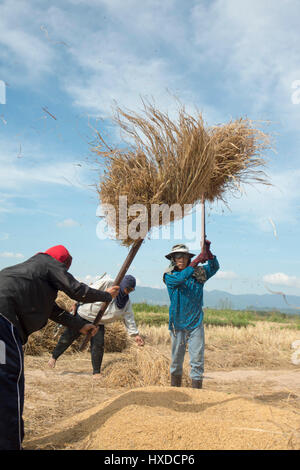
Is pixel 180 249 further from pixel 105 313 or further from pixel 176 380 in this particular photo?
pixel 105 313

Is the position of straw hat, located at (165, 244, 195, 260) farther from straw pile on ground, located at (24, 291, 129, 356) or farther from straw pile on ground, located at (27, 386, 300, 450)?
straw pile on ground, located at (24, 291, 129, 356)

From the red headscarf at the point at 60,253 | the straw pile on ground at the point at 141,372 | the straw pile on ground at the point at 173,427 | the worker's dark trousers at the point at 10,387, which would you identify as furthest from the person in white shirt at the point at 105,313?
the worker's dark trousers at the point at 10,387

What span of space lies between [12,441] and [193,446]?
1137 mm

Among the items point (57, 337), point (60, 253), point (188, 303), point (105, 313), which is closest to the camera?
point (60, 253)

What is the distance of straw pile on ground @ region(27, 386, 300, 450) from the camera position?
2641 mm

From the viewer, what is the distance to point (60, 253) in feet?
10.1

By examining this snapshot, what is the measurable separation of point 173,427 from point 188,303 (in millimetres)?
1771

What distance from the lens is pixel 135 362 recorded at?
217 inches

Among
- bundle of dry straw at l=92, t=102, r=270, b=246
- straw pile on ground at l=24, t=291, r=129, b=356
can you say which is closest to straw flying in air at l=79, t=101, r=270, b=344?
bundle of dry straw at l=92, t=102, r=270, b=246

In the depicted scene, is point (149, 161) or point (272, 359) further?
point (272, 359)

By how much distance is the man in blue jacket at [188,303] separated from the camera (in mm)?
4289

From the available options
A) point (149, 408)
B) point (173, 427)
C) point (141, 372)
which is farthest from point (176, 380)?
point (173, 427)
